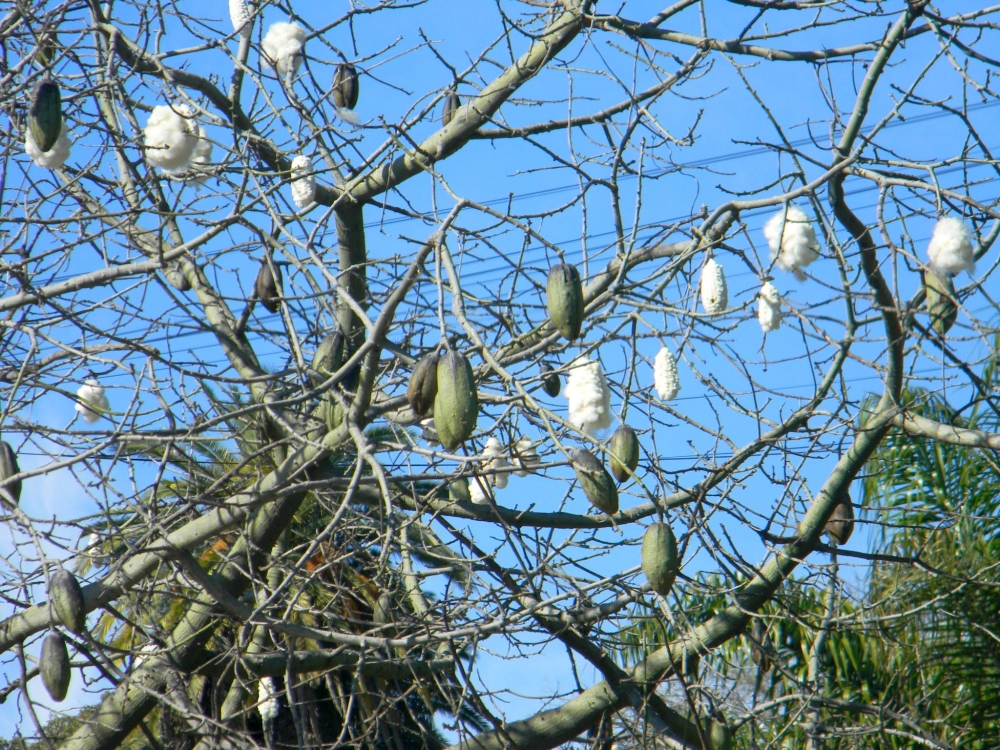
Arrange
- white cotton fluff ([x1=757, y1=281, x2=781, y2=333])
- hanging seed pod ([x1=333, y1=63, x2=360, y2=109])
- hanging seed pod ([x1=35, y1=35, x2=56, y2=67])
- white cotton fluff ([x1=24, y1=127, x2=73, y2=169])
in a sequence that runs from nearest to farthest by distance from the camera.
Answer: white cotton fluff ([x1=757, y1=281, x2=781, y2=333])
white cotton fluff ([x1=24, y1=127, x2=73, y2=169])
hanging seed pod ([x1=35, y1=35, x2=56, y2=67])
hanging seed pod ([x1=333, y1=63, x2=360, y2=109])

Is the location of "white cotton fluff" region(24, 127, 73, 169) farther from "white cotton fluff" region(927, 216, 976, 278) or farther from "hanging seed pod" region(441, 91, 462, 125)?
"white cotton fluff" region(927, 216, 976, 278)

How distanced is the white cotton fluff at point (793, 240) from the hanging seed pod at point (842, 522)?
124cm

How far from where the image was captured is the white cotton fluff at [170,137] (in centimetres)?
330

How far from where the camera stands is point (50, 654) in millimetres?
3047

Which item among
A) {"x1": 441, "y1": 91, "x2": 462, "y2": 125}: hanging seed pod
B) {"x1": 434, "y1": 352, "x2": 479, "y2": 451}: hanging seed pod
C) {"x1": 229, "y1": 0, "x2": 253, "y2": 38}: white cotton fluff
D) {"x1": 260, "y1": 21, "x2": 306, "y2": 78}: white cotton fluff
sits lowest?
{"x1": 434, "y1": 352, "x2": 479, "y2": 451}: hanging seed pod

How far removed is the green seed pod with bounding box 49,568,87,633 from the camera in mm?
3107

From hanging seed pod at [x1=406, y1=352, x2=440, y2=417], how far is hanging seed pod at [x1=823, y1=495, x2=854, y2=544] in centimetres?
215

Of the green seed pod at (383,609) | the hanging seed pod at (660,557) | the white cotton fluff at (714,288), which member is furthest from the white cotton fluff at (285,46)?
the hanging seed pod at (660,557)

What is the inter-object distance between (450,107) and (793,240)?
1709mm

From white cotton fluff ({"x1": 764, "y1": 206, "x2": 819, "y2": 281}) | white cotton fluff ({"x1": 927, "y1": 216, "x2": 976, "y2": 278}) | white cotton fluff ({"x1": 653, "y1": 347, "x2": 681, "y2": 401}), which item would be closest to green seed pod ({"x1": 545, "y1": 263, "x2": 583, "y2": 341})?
white cotton fluff ({"x1": 653, "y1": 347, "x2": 681, "y2": 401})

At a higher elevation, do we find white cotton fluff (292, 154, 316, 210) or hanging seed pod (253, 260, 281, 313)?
white cotton fluff (292, 154, 316, 210)

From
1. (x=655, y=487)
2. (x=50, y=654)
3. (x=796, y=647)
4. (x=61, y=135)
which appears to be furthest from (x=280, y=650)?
(x=796, y=647)

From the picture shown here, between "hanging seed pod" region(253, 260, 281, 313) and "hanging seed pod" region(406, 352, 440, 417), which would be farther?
"hanging seed pod" region(253, 260, 281, 313)

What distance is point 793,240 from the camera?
3086 millimetres
